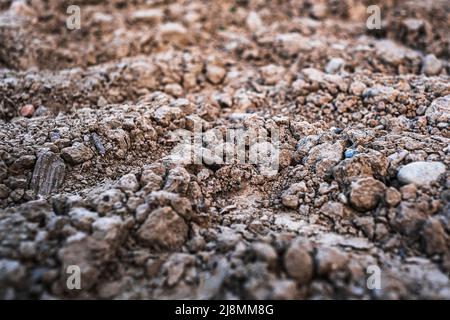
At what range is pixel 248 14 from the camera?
17.0ft

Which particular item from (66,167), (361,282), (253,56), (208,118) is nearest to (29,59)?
(66,167)

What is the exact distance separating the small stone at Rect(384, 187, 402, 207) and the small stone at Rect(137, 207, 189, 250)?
4.94 feet

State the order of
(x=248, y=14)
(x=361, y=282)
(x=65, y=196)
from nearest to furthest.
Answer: (x=361, y=282)
(x=65, y=196)
(x=248, y=14)

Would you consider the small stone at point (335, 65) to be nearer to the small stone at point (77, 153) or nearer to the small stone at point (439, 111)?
the small stone at point (439, 111)

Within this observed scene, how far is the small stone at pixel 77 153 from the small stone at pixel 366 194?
2.21 meters

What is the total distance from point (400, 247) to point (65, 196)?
98.4 inches

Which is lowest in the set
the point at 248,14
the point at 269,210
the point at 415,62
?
the point at 269,210

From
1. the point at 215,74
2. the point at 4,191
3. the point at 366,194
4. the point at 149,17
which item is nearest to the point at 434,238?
the point at 366,194

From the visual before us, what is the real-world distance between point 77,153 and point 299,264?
204cm

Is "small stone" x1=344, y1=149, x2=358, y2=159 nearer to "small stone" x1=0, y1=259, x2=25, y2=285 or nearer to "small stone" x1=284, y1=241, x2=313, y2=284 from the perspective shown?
"small stone" x1=284, y1=241, x2=313, y2=284

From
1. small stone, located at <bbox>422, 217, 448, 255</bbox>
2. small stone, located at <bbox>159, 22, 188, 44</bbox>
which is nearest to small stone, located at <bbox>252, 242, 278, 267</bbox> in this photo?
small stone, located at <bbox>422, 217, 448, 255</bbox>

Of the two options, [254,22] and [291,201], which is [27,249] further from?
[254,22]

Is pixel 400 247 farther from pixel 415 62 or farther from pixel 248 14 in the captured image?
pixel 248 14

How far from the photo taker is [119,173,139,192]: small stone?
266 cm
